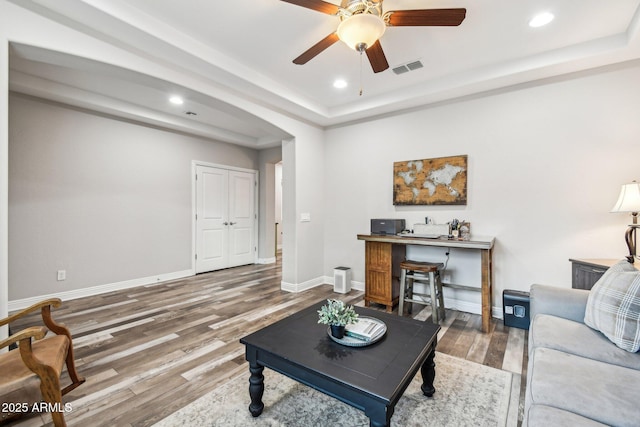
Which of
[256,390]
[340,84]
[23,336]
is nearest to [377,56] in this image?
[340,84]

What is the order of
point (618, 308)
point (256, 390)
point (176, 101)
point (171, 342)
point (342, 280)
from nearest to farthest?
1. point (618, 308)
2. point (256, 390)
3. point (171, 342)
4. point (176, 101)
5. point (342, 280)

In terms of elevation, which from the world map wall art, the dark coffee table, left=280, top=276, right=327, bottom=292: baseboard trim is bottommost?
left=280, top=276, right=327, bottom=292: baseboard trim

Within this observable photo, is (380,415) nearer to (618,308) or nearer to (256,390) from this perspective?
(256,390)

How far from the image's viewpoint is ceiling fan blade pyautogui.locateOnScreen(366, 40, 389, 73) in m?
2.18

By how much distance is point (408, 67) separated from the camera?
3.12 m

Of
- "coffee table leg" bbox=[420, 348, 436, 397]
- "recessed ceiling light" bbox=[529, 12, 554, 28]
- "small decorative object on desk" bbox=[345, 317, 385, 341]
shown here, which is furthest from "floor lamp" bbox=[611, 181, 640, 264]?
"small decorative object on desk" bbox=[345, 317, 385, 341]

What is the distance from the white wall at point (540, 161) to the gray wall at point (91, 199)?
381cm

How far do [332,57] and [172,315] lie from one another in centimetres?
339

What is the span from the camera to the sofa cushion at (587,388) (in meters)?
1.08

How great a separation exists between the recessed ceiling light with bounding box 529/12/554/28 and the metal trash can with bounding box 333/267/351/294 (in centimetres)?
341

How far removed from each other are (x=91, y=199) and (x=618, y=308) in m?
5.61

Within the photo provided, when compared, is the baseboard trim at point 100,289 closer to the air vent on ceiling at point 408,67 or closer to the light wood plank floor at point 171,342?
the light wood plank floor at point 171,342

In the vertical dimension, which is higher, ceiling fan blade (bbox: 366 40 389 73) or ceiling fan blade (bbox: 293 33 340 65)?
ceiling fan blade (bbox: 293 33 340 65)

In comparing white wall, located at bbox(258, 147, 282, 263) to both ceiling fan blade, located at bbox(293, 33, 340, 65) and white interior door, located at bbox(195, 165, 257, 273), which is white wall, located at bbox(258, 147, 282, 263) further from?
ceiling fan blade, located at bbox(293, 33, 340, 65)
